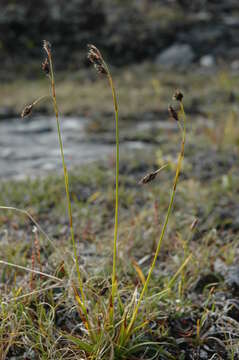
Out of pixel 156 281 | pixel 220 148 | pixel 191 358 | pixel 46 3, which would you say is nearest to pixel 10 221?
pixel 156 281

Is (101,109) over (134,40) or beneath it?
beneath

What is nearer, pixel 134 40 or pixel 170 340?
pixel 170 340

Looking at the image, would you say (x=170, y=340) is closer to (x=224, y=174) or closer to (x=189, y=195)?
(x=189, y=195)

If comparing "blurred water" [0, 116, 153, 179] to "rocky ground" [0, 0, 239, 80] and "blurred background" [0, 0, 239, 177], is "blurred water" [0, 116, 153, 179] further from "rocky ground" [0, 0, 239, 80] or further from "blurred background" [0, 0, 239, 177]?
"rocky ground" [0, 0, 239, 80]

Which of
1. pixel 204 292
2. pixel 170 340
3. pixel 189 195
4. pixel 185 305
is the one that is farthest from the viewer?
pixel 189 195

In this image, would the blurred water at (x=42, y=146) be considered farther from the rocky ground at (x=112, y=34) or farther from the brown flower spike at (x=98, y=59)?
the rocky ground at (x=112, y=34)

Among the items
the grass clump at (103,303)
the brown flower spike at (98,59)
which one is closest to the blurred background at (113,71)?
the grass clump at (103,303)

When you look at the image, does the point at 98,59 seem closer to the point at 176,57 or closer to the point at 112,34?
the point at 176,57
